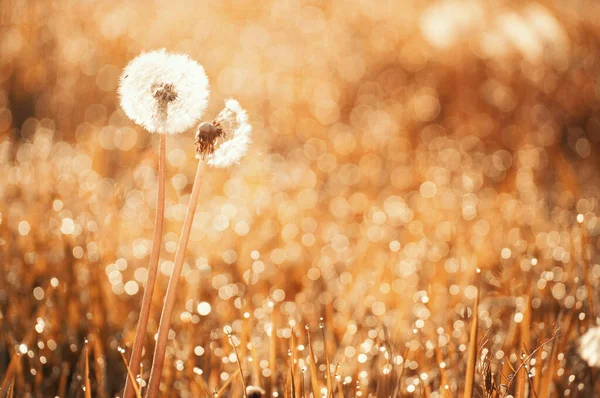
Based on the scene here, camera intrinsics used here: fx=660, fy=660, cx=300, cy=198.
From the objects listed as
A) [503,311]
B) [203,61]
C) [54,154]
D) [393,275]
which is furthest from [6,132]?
[503,311]

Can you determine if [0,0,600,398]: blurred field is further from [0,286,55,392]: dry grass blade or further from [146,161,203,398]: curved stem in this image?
[146,161,203,398]: curved stem

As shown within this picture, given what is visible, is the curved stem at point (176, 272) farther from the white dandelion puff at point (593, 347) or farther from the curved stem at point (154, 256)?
the white dandelion puff at point (593, 347)

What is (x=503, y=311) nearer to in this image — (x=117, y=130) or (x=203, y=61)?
(x=117, y=130)

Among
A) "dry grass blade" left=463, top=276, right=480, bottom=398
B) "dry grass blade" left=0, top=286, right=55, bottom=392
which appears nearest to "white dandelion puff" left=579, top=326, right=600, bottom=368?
"dry grass blade" left=463, top=276, right=480, bottom=398

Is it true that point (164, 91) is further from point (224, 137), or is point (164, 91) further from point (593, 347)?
point (593, 347)

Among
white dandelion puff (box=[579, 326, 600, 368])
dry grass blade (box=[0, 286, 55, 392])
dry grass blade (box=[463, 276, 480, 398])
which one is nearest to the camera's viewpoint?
white dandelion puff (box=[579, 326, 600, 368])

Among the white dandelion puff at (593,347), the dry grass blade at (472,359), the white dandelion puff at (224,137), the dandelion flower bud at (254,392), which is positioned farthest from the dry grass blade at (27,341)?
the white dandelion puff at (593,347)
